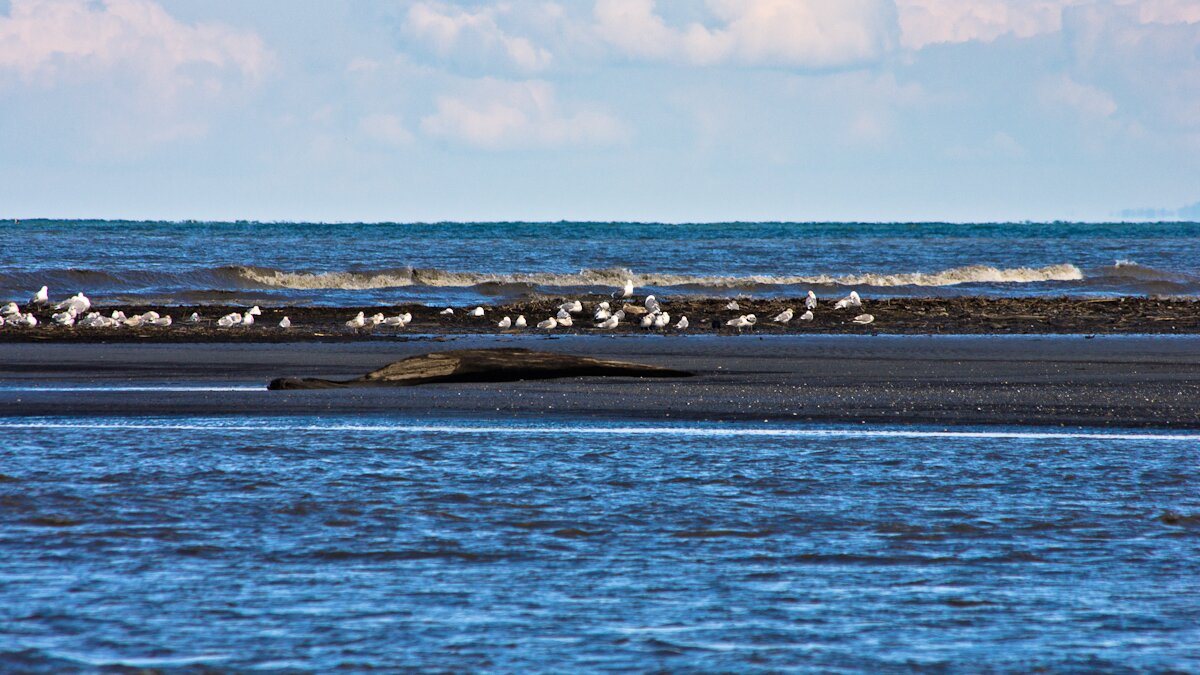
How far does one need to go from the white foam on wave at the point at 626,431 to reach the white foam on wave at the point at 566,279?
20.4 metres

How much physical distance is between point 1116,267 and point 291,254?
22648 mm

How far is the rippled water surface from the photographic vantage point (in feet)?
11.6

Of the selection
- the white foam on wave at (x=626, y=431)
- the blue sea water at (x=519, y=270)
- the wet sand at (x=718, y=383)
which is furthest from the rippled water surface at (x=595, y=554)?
the blue sea water at (x=519, y=270)

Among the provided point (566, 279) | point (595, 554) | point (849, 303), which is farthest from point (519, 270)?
point (595, 554)

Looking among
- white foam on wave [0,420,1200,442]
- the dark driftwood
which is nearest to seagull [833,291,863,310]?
the dark driftwood

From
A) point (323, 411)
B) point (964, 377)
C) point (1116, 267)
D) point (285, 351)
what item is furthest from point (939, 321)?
point (1116, 267)

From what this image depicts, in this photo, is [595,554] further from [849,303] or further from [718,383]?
[849,303]

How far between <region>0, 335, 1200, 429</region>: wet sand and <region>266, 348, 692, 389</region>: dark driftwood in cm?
25

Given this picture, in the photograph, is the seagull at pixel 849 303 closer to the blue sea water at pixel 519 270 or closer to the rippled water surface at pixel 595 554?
the blue sea water at pixel 519 270

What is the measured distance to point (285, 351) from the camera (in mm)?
13602

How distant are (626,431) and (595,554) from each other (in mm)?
3019

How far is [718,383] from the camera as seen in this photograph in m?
10.4

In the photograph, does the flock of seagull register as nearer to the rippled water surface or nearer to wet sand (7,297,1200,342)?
wet sand (7,297,1200,342)

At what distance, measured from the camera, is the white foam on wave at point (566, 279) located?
28875 mm
